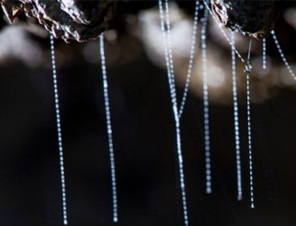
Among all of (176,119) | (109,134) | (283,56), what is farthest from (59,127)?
(283,56)

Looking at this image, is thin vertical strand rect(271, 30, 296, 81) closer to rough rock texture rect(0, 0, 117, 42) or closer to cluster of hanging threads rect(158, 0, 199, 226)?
cluster of hanging threads rect(158, 0, 199, 226)

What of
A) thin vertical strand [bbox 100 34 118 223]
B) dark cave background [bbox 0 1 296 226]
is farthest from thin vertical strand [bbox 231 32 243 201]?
thin vertical strand [bbox 100 34 118 223]

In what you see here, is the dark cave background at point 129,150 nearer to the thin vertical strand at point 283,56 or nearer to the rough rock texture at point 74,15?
the thin vertical strand at point 283,56

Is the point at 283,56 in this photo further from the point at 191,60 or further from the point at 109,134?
the point at 109,134

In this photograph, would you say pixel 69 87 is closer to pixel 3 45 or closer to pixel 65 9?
pixel 3 45

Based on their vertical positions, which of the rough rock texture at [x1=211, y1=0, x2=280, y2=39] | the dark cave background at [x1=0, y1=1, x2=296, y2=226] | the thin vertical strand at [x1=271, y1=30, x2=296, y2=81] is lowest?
the dark cave background at [x1=0, y1=1, x2=296, y2=226]

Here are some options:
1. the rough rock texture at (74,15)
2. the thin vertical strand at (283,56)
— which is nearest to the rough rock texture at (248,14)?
the rough rock texture at (74,15)

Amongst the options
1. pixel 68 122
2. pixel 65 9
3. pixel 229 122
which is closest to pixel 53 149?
pixel 68 122
